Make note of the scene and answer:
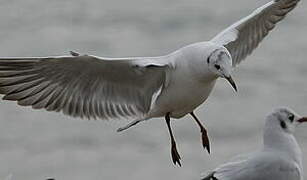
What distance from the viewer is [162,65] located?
→ 576 cm

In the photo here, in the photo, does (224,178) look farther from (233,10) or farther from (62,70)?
(233,10)

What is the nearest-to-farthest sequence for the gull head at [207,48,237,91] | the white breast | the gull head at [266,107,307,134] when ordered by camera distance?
the gull head at [207,48,237,91] < the white breast < the gull head at [266,107,307,134]

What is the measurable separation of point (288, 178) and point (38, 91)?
1.17 meters

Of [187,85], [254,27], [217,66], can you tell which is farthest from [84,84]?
[254,27]

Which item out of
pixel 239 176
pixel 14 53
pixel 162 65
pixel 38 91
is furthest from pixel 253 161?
pixel 14 53

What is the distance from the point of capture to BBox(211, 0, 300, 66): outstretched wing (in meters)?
6.56

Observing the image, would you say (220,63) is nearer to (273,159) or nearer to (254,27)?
(273,159)

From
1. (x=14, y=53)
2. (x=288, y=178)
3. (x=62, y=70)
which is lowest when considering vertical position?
(x=14, y=53)

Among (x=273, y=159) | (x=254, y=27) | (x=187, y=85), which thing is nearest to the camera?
(x=273, y=159)

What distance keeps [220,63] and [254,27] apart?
1.28 meters

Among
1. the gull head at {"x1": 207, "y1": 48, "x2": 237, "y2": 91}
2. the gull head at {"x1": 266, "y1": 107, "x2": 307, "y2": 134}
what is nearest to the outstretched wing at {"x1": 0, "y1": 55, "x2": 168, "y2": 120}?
the gull head at {"x1": 207, "y1": 48, "x2": 237, "y2": 91}

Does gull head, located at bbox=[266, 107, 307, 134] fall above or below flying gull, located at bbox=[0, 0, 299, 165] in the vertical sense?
below

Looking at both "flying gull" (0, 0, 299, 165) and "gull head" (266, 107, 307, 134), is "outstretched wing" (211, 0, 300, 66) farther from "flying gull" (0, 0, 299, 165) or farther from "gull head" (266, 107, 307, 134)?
"gull head" (266, 107, 307, 134)

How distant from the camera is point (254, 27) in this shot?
6.73m
